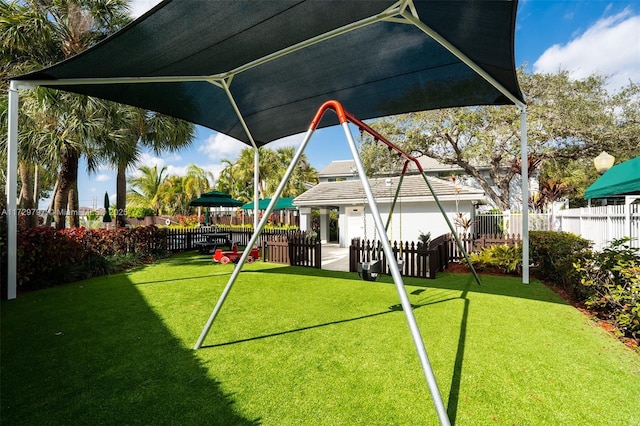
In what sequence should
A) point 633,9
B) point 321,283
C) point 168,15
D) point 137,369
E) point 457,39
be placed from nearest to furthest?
point 137,369
point 168,15
point 457,39
point 321,283
point 633,9

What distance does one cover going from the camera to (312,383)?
2.96 meters

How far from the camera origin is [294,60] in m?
5.73

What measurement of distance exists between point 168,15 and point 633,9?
17347 mm

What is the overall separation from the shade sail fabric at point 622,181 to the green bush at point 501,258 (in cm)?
242

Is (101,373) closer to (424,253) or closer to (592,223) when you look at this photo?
(424,253)

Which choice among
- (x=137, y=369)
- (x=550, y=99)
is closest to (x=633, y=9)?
(x=550, y=99)

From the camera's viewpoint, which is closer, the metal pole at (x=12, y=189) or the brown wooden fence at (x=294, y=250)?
the metal pole at (x=12, y=189)

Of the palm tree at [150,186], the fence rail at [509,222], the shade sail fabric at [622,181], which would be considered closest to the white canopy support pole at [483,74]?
the shade sail fabric at [622,181]

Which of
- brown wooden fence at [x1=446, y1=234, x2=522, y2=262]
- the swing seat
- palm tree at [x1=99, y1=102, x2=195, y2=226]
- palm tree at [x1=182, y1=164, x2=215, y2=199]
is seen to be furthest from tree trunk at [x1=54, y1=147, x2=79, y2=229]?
palm tree at [x1=182, y1=164, x2=215, y2=199]

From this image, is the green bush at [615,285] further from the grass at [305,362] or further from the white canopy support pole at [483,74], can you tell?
the white canopy support pole at [483,74]

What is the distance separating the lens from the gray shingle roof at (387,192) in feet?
43.8

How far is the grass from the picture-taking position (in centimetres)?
254

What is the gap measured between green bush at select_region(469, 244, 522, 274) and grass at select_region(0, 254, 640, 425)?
2683 millimetres

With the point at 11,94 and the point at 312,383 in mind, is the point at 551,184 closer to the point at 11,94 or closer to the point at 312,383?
the point at 312,383
